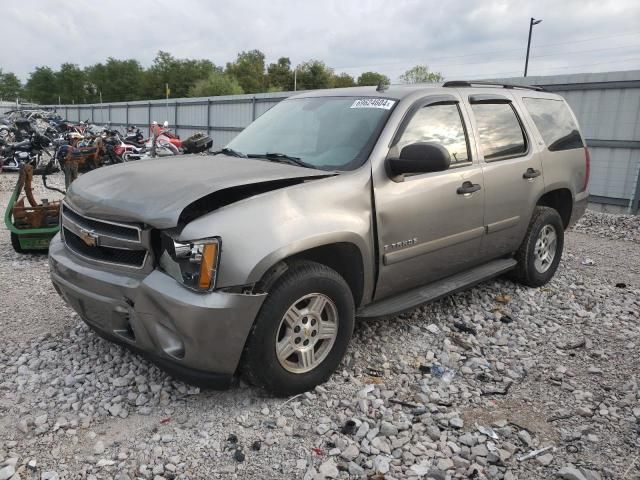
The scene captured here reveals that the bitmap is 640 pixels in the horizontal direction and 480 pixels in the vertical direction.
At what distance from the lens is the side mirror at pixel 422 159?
3.15m

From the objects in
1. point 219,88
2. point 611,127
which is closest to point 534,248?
point 611,127

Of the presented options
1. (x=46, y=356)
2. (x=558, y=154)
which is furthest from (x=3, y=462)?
(x=558, y=154)

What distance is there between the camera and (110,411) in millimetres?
2904

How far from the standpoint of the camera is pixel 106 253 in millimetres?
2902

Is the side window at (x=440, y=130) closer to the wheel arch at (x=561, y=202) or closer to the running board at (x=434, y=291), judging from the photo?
the running board at (x=434, y=291)

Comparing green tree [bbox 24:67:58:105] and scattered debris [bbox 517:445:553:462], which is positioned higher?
green tree [bbox 24:67:58:105]

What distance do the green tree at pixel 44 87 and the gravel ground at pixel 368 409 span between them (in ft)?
322

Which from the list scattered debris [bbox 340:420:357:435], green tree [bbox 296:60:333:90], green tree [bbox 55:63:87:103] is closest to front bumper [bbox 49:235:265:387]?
scattered debris [bbox 340:420:357:435]

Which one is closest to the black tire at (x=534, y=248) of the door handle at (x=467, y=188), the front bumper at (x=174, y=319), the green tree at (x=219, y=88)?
the door handle at (x=467, y=188)

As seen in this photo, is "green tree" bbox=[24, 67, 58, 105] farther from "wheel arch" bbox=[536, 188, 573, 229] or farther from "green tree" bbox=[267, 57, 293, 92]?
"wheel arch" bbox=[536, 188, 573, 229]

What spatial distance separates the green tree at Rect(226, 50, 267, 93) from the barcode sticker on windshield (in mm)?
69288

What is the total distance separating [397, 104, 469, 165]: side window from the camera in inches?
141

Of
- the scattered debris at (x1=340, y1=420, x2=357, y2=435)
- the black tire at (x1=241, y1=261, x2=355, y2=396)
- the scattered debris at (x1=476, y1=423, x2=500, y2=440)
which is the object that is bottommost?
the scattered debris at (x1=340, y1=420, x2=357, y2=435)

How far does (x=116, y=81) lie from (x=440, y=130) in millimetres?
89836
